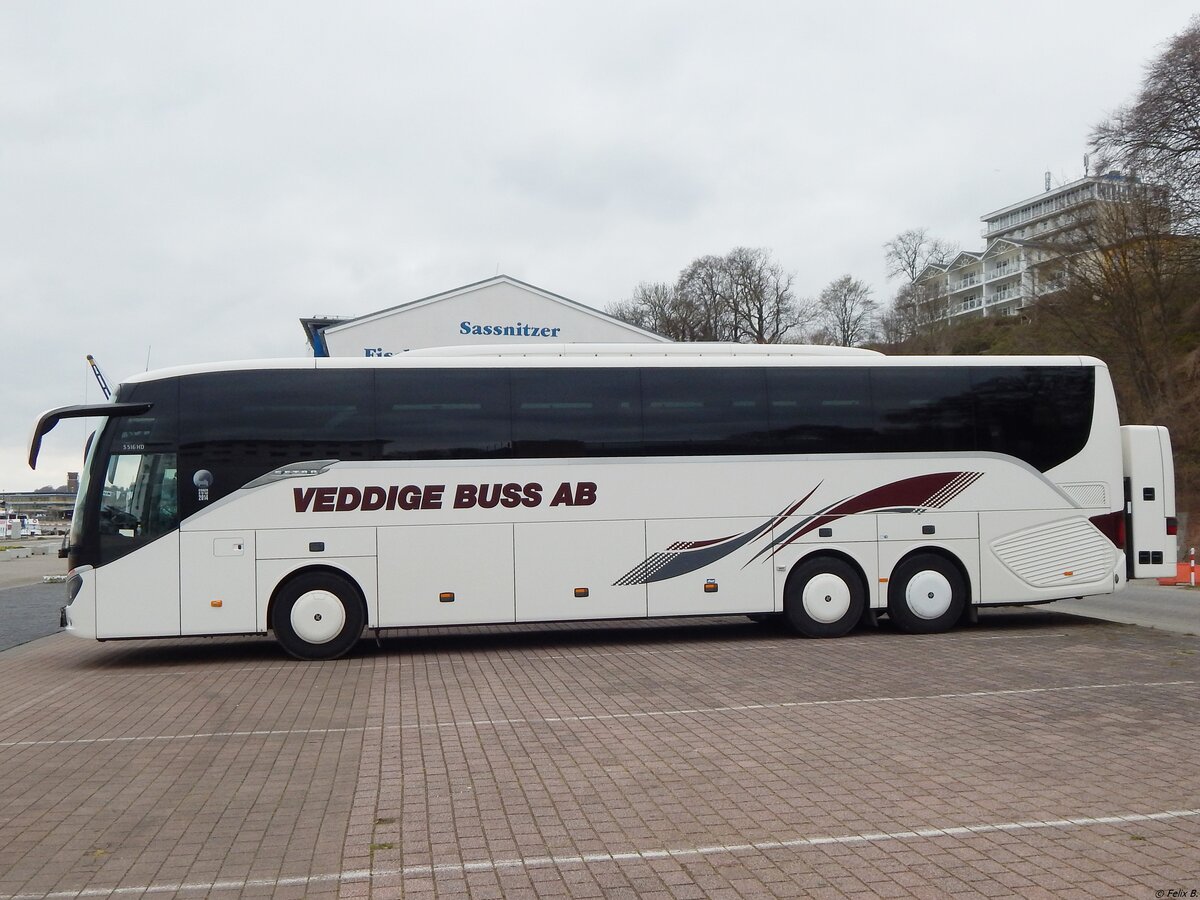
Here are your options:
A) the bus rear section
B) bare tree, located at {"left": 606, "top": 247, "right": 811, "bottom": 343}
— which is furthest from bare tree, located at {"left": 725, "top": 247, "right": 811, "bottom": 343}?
the bus rear section

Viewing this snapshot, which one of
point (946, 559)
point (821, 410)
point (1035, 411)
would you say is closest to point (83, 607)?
point (821, 410)

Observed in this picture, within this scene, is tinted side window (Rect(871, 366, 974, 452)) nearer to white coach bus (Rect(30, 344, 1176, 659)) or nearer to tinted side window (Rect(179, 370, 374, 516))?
white coach bus (Rect(30, 344, 1176, 659))

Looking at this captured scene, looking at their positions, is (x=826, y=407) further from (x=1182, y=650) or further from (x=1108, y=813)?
(x=1108, y=813)

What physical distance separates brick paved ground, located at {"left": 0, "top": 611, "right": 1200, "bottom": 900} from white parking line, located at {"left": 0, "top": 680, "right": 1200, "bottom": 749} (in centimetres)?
4

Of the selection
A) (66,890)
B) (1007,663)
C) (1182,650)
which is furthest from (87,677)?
(1182,650)

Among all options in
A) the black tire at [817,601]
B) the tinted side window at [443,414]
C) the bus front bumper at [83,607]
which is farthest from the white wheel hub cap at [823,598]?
the bus front bumper at [83,607]

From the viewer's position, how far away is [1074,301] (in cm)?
4153

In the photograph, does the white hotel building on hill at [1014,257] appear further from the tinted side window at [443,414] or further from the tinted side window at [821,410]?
the tinted side window at [443,414]

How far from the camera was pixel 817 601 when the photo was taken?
45.9 ft

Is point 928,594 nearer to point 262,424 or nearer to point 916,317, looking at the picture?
point 262,424

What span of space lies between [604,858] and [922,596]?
981 cm

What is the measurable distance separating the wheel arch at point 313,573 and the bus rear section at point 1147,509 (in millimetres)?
10097

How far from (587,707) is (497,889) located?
4579mm

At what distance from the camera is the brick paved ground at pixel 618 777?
514 cm
